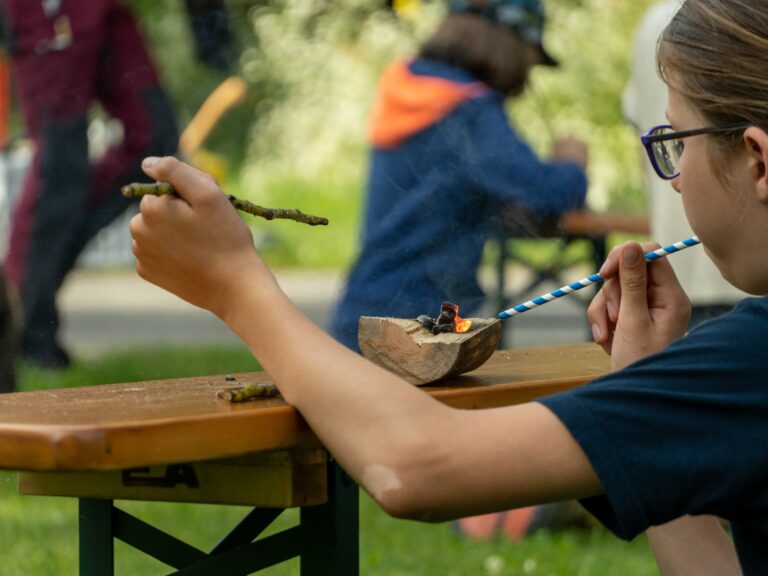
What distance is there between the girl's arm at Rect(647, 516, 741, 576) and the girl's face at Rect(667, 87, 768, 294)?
0.40 metres

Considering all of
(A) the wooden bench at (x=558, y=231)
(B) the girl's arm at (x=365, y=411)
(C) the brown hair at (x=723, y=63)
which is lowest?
(A) the wooden bench at (x=558, y=231)

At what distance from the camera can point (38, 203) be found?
177 inches

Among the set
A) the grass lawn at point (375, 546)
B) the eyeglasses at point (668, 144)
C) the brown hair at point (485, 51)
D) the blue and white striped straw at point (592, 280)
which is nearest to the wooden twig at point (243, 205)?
the blue and white striped straw at point (592, 280)

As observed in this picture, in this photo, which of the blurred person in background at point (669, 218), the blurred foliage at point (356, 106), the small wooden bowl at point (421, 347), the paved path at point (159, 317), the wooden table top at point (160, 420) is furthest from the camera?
the blurred foliage at point (356, 106)

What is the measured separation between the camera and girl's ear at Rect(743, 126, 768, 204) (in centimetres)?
148

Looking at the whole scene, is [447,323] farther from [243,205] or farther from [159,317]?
[159,317]

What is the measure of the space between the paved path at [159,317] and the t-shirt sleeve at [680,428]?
4.76 metres

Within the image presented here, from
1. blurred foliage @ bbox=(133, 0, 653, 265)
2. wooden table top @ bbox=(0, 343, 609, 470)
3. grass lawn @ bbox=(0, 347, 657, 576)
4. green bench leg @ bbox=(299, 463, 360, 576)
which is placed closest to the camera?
wooden table top @ bbox=(0, 343, 609, 470)

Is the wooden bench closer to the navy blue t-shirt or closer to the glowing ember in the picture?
the glowing ember

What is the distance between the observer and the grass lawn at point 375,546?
3422 mm

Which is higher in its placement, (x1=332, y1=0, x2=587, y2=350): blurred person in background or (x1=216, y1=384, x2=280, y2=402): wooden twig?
(x1=216, y1=384, x2=280, y2=402): wooden twig

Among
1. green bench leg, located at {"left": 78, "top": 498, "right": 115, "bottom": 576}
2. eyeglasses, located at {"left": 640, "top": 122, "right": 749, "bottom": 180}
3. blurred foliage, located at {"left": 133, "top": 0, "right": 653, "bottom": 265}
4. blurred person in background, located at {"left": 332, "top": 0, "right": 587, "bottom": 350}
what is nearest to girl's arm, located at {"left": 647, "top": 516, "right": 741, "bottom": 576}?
eyeglasses, located at {"left": 640, "top": 122, "right": 749, "bottom": 180}

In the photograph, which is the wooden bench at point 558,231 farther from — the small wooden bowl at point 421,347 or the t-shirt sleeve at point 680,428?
the t-shirt sleeve at point 680,428

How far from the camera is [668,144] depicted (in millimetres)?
1612
